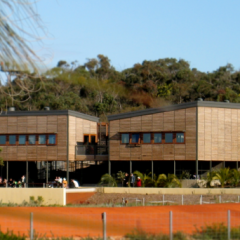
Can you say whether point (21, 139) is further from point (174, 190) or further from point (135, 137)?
point (174, 190)

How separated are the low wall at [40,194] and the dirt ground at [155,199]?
253 cm

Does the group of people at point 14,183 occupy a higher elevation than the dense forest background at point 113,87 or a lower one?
lower

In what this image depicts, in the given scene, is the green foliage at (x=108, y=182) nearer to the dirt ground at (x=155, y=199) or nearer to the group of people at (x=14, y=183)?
the dirt ground at (x=155, y=199)

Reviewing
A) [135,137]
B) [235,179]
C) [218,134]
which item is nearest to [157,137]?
[135,137]

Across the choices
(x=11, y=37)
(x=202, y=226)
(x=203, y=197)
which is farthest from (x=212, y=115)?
(x=11, y=37)

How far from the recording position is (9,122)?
39.6m

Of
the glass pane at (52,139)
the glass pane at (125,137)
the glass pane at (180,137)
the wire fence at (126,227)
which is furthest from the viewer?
the glass pane at (52,139)

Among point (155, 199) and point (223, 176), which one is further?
point (223, 176)

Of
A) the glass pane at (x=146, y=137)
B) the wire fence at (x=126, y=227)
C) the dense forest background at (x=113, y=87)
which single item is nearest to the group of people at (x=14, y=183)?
the dense forest background at (x=113, y=87)

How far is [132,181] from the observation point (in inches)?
1372

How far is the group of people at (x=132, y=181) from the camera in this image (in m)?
34.4

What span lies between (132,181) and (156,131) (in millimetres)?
4680

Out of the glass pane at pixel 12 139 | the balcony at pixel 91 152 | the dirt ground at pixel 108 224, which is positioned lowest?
the dirt ground at pixel 108 224

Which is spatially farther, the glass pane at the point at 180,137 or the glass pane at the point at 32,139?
the glass pane at the point at 32,139
